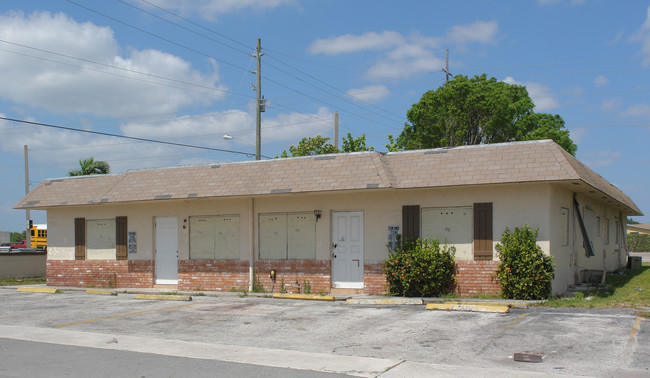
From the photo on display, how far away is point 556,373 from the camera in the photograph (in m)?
8.00

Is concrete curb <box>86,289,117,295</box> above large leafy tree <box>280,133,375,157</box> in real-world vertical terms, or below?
below

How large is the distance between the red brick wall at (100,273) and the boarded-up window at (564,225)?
13.0 m

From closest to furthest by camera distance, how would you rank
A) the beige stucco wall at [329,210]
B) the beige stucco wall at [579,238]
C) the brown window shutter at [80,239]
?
the beige stucco wall at [329,210] < the beige stucco wall at [579,238] < the brown window shutter at [80,239]

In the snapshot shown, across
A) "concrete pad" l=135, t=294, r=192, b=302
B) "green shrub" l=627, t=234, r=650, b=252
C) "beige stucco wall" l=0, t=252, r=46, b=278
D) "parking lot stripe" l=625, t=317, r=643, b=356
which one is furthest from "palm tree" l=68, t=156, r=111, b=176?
"green shrub" l=627, t=234, r=650, b=252

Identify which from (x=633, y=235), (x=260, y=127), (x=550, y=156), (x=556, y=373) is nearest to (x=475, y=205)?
(x=550, y=156)

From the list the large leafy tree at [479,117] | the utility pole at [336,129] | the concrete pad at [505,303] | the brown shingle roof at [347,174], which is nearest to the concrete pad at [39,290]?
the brown shingle roof at [347,174]

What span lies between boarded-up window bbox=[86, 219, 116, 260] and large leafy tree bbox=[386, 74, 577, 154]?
75.0 feet

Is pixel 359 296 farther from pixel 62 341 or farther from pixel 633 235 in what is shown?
pixel 633 235

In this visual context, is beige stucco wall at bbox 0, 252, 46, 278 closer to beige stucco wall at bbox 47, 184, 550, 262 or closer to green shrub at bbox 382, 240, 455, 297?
beige stucco wall at bbox 47, 184, 550, 262

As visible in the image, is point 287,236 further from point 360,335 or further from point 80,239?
point 80,239

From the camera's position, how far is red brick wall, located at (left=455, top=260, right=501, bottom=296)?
15.7 m

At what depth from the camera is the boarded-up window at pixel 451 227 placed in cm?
1616

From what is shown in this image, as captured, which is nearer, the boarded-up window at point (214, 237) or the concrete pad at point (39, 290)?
the boarded-up window at point (214, 237)

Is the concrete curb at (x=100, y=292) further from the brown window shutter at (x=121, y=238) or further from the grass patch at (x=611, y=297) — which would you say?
the grass patch at (x=611, y=297)
